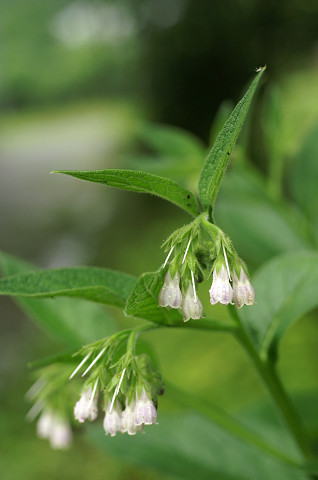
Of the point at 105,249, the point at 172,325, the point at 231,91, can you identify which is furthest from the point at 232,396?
the point at 231,91

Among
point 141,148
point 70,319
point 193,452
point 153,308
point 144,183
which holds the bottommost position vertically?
point 141,148

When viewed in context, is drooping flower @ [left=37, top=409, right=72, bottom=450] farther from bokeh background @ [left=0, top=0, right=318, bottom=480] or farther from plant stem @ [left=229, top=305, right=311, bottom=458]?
plant stem @ [left=229, top=305, right=311, bottom=458]

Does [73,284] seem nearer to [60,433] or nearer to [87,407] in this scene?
[87,407]

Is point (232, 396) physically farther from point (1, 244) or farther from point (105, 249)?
point (1, 244)

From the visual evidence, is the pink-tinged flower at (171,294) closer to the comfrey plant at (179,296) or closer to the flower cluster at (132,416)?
the comfrey plant at (179,296)

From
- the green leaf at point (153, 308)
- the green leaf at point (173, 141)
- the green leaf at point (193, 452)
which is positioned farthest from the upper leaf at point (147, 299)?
the green leaf at point (173, 141)

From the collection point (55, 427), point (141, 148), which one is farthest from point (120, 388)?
point (141, 148)
